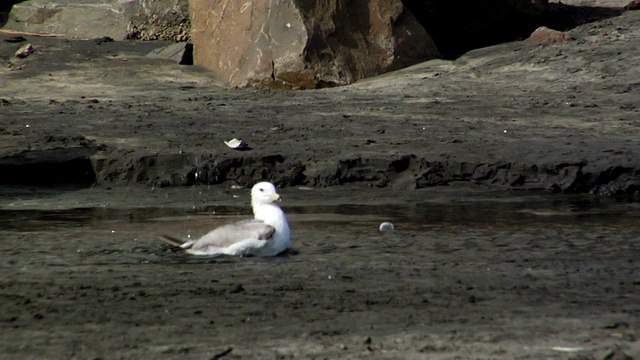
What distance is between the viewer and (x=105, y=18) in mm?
15664

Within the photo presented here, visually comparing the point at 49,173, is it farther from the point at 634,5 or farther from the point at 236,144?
the point at 634,5

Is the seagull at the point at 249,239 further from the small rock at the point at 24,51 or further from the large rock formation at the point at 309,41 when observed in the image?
the small rock at the point at 24,51

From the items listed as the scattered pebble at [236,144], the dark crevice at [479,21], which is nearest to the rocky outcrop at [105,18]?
the dark crevice at [479,21]

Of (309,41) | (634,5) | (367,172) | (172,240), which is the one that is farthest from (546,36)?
(172,240)

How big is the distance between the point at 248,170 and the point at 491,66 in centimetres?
453

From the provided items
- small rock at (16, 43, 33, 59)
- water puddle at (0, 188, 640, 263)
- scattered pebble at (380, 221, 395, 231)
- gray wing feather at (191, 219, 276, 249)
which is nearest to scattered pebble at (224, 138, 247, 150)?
water puddle at (0, 188, 640, 263)

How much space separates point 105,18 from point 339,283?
11148 mm

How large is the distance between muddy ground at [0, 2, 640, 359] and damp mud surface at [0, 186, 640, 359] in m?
0.02

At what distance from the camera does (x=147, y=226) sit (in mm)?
7465

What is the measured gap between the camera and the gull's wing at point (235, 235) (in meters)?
6.20

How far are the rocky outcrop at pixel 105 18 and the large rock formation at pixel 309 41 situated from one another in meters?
1.54

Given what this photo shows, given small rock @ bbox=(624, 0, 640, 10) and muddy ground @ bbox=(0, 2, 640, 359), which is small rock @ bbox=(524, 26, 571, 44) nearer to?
muddy ground @ bbox=(0, 2, 640, 359)

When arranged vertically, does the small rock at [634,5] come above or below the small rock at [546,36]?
above

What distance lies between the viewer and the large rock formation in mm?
12758
